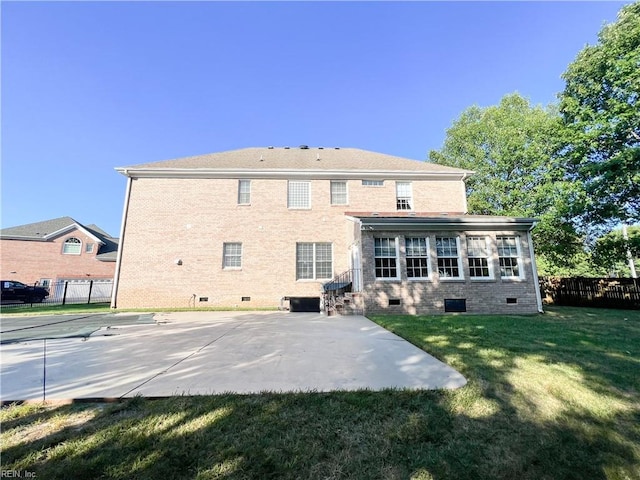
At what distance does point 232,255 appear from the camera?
13.8m

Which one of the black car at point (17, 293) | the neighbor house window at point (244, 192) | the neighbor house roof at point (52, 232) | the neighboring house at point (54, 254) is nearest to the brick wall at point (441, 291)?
the neighbor house window at point (244, 192)

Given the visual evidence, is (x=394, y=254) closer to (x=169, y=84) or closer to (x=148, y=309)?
(x=148, y=309)

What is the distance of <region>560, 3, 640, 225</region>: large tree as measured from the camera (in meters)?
12.9

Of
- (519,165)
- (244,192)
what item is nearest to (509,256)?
(244,192)

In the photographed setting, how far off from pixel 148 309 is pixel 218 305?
308 cm

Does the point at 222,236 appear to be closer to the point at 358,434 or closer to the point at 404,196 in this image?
the point at 404,196

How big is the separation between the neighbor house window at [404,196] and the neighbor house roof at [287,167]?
0.51 m

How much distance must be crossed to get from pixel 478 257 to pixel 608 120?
11.5m

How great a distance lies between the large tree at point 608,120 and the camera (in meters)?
12.9

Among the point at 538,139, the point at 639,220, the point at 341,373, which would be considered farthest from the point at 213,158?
the point at 639,220

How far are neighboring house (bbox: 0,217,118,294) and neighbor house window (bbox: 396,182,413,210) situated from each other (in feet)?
85.0

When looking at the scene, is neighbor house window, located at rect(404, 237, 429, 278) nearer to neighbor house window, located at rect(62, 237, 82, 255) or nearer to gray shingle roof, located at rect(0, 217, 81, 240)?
neighbor house window, located at rect(62, 237, 82, 255)

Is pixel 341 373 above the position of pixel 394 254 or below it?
below

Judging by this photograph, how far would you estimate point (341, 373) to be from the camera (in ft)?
11.8
